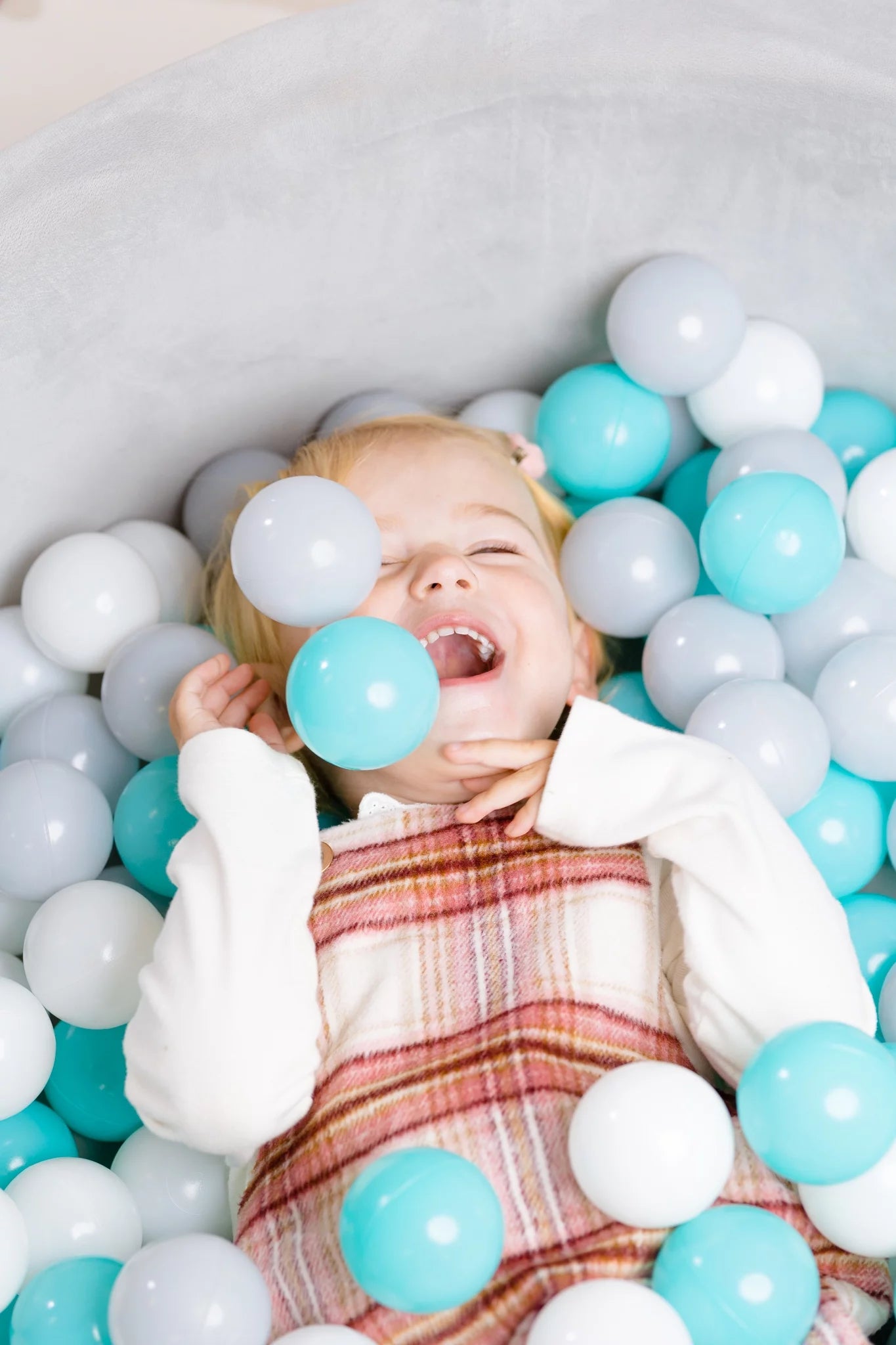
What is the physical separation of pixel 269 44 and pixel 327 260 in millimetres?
239

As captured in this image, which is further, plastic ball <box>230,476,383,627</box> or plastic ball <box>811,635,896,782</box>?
plastic ball <box>811,635,896,782</box>

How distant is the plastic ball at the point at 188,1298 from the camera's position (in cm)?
97

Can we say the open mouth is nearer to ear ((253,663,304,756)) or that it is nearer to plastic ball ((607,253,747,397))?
ear ((253,663,304,756))

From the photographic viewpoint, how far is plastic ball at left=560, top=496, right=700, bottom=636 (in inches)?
56.6

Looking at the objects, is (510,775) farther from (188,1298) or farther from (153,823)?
(188,1298)

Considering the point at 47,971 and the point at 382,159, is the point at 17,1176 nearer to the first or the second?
the point at 47,971

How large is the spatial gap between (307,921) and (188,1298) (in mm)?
331

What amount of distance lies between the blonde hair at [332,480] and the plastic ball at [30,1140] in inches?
15.9

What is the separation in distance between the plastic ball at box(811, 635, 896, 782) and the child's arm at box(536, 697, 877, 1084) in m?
0.16

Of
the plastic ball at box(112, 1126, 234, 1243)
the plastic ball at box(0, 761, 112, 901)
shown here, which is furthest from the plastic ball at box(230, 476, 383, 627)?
the plastic ball at box(112, 1126, 234, 1243)

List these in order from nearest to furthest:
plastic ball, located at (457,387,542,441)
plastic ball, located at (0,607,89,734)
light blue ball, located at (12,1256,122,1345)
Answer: light blue ball, located at (12,1256,122,1345), plastic ball, located at (0,607,89,734), plastic ball, located at (457,387,542,441)

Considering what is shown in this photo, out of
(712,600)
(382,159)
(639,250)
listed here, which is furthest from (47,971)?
(639,250)

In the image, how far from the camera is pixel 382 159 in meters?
1.45

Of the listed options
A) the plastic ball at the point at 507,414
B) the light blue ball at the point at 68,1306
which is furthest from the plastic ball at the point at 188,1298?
the plastic ball at the point at 507,414
